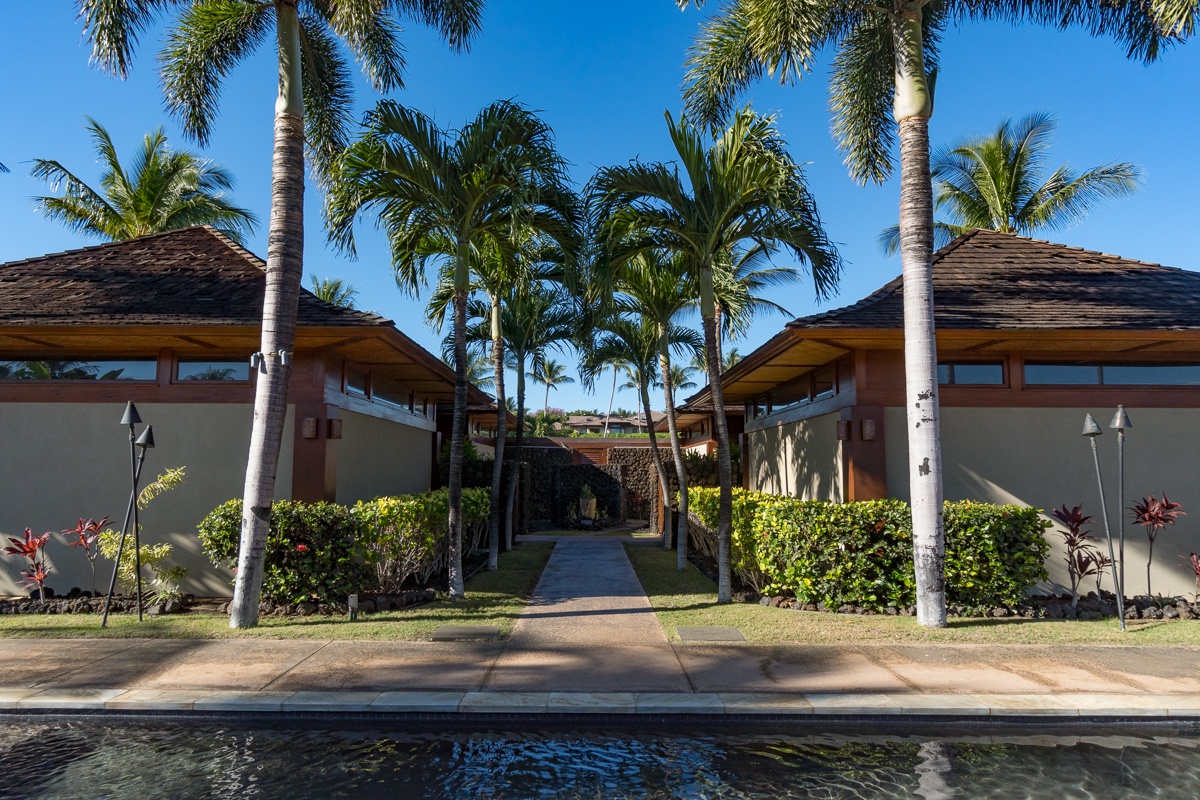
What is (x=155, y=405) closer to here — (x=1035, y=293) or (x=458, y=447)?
(x=458, y=447)

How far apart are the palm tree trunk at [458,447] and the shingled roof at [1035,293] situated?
15.2ft

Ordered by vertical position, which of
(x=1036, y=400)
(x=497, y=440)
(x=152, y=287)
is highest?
(x=152, y=287)

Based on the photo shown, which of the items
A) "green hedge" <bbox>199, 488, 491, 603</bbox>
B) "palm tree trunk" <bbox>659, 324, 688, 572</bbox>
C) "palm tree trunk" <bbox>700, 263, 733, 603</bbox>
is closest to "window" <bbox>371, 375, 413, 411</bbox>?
"green hedge" <bbox>199, 488, 491, 603</bbox>

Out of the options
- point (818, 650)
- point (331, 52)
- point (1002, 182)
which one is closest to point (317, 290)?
point (331, 52)

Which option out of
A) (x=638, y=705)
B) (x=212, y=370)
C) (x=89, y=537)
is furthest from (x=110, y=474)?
(x=638, y=705)

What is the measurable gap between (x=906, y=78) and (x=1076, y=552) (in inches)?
255

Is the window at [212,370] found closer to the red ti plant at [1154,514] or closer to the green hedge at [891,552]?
the green hedge at [891,552]

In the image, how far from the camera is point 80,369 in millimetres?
10273

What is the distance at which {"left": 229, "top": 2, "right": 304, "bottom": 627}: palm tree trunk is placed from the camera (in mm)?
8062

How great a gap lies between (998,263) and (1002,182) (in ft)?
39.4

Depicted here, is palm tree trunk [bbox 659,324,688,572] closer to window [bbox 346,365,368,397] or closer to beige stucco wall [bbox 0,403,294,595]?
window [bbox 346,365,368,397]

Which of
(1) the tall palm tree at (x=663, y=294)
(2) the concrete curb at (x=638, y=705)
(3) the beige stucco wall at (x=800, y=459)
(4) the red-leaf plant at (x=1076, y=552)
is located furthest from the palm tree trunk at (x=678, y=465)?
(2) the concrete curb at (x=638, y=705)

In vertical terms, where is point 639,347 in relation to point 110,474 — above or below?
above

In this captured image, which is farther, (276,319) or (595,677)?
(276,319)
